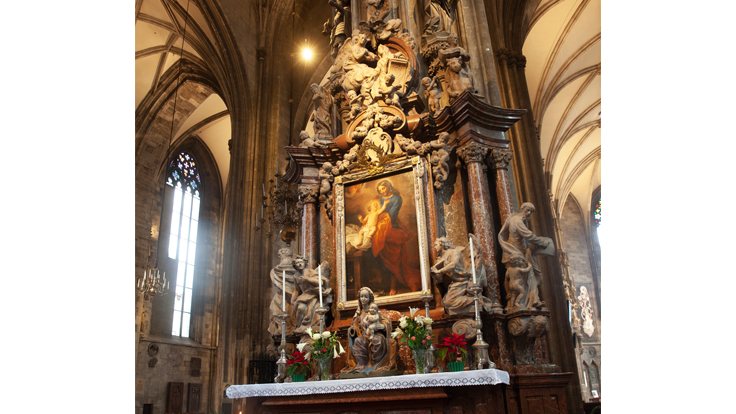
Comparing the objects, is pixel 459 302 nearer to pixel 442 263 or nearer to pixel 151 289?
pixel 442 263

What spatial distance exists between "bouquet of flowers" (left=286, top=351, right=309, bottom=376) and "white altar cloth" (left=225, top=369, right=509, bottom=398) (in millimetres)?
530

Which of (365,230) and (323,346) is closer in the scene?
(323,346)

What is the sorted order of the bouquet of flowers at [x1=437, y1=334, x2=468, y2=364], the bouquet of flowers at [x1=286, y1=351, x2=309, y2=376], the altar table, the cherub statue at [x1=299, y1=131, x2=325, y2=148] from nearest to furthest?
1. the altar table
2. the bouquet of flowers at [x1=437, y1=334, x2=468, y2=364]
3. the bouquet of flowers at [x1=286, y1=351, x2=309, y2=376]
4. the cherub statue at [x1=299, y1=131, x2=325, y2=148]

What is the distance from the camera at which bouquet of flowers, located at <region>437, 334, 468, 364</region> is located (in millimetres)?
4434

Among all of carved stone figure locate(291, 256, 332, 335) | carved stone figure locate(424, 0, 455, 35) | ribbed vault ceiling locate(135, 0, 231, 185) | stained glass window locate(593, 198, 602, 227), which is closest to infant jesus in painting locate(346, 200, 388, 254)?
carved stone figure locate(291, 256, 332, 335)

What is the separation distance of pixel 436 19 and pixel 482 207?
9.15ft

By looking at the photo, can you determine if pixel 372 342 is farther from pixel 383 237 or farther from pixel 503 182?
pixel 503 182

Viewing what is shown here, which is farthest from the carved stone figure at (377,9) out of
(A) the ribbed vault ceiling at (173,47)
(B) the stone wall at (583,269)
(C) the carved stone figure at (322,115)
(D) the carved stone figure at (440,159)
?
(B) the stone wall at (583,269)

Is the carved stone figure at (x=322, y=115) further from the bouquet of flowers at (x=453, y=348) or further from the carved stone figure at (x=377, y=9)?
the bouquet of flowers at (x=453, y=348)

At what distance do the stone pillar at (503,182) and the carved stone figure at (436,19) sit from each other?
199cm

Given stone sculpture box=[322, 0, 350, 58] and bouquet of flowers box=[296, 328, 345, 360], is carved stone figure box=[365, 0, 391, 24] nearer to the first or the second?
stone sculpture box=[322, 0, 350, 58]

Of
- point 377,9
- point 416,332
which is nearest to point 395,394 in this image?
point 416,332

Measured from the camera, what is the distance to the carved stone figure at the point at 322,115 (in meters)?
6.75

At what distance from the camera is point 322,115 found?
22.6ft
